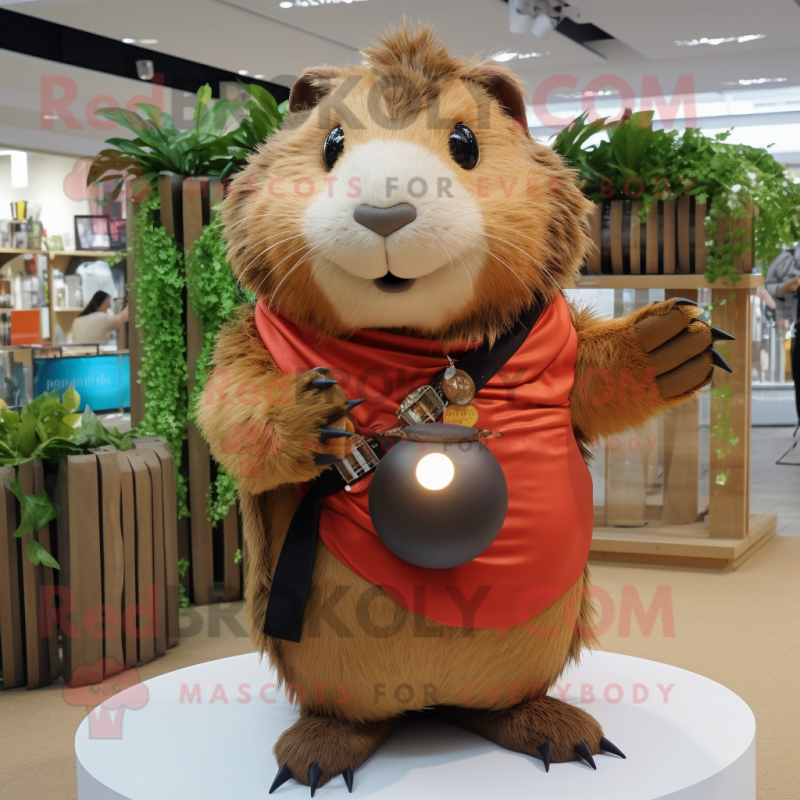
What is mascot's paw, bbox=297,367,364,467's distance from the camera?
122cm

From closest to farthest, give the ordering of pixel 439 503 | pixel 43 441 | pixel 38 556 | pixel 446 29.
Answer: pixel 439 503
pixel 38 556
pixel 43 441
pixel 446 29

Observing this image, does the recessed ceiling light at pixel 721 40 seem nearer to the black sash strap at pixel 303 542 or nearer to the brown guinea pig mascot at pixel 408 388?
the brown guinea pig mascot at pixel 408 388

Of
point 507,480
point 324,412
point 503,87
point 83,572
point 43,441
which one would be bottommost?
point 83,572

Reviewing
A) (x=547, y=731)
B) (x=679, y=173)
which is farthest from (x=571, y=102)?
(x=547, y=731)

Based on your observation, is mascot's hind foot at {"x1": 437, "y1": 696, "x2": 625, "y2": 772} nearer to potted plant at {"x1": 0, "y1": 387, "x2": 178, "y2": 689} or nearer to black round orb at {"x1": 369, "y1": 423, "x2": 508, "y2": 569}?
black round orb at {"x1": 369, "y1": 423, "x2": 508, "y2": 569}

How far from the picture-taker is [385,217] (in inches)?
47.2

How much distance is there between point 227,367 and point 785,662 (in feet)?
7.40

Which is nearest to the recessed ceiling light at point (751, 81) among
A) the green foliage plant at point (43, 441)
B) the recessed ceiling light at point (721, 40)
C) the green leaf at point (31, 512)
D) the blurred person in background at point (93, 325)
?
the recessed ceiling light at point (721, 40)

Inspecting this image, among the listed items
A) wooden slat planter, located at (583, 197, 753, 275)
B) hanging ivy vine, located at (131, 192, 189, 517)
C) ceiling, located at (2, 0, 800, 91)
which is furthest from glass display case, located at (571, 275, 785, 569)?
ceiling, located at (2, 0, 800, 91)

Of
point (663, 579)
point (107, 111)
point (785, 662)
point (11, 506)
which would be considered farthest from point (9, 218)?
point (785, 662)

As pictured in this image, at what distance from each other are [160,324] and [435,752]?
88.7 inches

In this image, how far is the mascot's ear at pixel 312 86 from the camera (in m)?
1.48

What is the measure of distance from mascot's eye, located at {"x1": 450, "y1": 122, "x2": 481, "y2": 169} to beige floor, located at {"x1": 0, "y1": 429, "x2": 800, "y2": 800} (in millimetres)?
967

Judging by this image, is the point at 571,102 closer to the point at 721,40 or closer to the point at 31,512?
the point at 721,40
